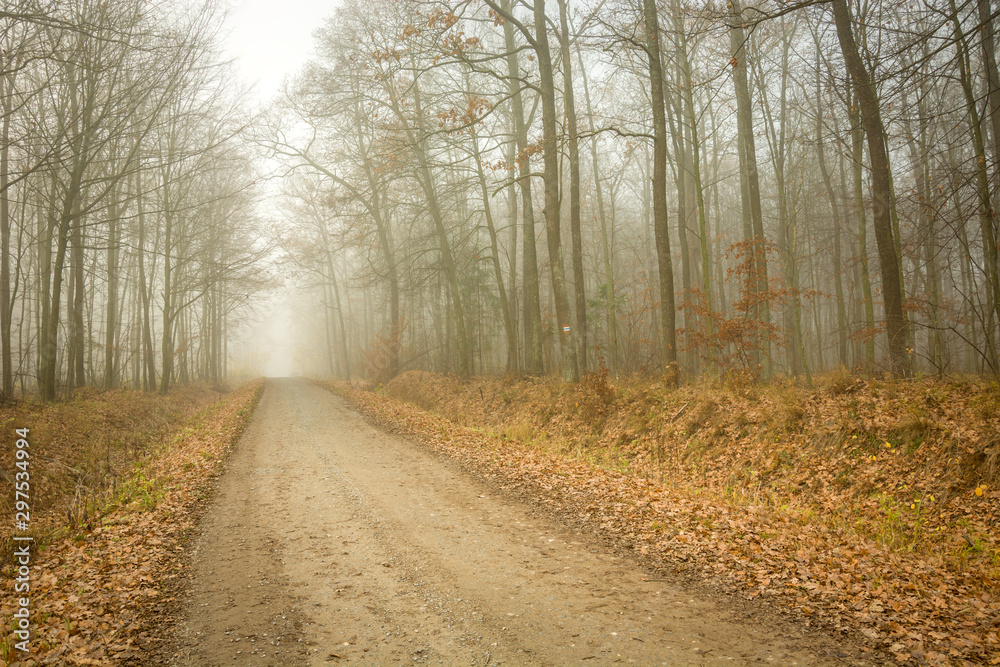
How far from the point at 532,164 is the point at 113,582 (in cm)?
1866

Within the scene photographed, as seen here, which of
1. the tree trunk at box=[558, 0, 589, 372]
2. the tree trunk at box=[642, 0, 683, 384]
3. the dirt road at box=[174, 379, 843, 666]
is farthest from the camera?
the tree trunk at box=[558, 0, 589, 372]

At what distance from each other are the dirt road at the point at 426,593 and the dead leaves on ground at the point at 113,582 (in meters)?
0.30

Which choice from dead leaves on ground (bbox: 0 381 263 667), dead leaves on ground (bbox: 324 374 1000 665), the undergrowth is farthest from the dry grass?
the undergrowth

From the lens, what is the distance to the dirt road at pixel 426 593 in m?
3.68

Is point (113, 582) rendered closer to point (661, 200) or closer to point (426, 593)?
point (426, 593)

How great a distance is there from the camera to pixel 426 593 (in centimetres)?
453

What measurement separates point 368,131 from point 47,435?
16.8 meters

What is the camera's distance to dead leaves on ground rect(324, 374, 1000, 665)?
388 cm

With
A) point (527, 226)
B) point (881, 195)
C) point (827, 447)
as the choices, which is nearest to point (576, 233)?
point (527, 226)

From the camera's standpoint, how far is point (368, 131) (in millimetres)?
22312

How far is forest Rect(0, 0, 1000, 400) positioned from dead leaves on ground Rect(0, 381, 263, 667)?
5871mm

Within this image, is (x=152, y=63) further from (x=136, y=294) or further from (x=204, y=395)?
(x=136, y=294)

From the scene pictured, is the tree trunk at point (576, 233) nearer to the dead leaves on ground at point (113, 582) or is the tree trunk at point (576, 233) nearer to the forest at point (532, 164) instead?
the forest at point (532, 164)

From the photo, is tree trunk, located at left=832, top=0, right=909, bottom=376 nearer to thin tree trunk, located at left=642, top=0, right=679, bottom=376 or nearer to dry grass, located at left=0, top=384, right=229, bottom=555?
thin tree trunk, located at left=642, top=0, right=679, bottom=376
